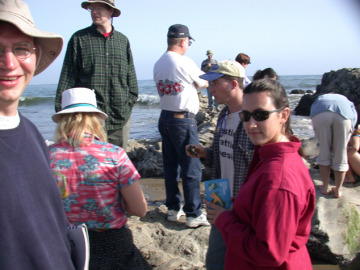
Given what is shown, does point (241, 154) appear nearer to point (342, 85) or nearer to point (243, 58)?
point (243, 58)

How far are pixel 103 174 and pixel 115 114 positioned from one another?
6.14 feet

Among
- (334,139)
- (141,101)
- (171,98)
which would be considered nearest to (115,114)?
(171,98)

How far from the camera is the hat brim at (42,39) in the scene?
126cm

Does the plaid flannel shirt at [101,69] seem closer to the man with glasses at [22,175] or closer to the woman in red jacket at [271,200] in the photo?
the woman in red jacket at [271,200]

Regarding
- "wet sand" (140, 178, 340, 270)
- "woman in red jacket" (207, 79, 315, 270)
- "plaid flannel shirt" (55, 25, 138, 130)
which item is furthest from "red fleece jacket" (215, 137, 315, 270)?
"wet sand" (140, 178, 340, 270)

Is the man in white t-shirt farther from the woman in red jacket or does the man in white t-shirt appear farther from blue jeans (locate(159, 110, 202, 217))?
the woman in red jacket

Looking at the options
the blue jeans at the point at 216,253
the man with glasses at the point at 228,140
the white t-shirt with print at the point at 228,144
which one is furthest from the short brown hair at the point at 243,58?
the blue jeans at the point at 216,253

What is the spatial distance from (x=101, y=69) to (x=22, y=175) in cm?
272

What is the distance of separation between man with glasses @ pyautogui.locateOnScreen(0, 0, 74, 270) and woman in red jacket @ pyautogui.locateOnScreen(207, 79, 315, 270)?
32.5 inches

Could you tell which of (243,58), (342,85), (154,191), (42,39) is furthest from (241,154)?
(342,85)

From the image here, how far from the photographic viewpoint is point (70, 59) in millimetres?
3859

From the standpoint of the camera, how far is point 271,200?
1.57m

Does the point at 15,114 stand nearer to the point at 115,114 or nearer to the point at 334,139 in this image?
the point at 115,114

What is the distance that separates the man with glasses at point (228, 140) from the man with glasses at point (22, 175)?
1.37 m
